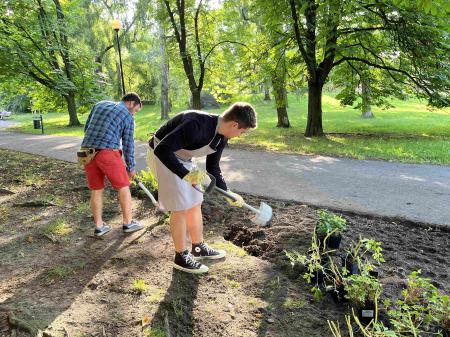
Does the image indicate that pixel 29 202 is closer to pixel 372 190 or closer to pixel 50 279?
pixel 50 279

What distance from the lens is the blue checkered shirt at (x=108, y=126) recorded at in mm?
4133

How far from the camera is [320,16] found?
1123 cm

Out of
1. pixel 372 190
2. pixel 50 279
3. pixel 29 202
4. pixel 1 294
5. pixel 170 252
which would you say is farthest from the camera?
pixel 372 190

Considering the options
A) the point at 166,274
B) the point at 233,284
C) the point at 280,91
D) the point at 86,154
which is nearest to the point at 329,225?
the point at 233,284

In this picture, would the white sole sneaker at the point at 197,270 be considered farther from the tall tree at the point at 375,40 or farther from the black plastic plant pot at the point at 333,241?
the tall tree at the point at 375,40

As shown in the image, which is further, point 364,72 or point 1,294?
point 364,72

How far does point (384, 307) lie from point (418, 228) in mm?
2174

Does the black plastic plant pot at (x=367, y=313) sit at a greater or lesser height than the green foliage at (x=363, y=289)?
lesser

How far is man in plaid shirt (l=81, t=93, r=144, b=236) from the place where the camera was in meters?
4.15

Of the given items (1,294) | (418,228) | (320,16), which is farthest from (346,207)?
(320,16)

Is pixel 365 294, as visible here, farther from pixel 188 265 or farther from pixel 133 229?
pixel 133 229

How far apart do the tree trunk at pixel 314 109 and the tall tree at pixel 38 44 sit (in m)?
11.7

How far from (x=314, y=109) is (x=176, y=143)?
1114cm

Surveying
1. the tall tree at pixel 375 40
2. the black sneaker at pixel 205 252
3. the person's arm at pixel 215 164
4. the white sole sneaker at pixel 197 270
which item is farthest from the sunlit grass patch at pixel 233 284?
the tall tree at pixel 375 40
